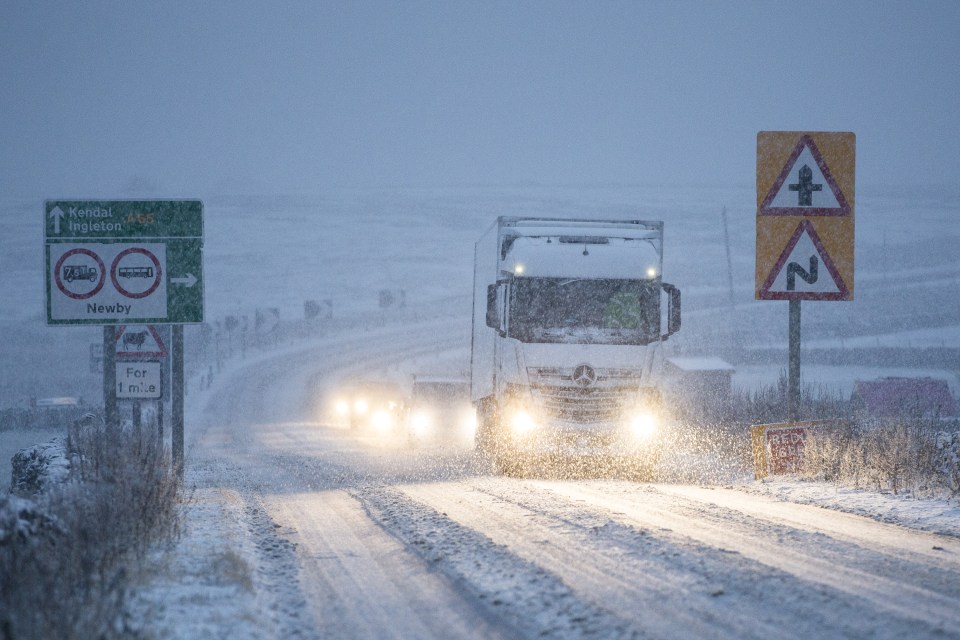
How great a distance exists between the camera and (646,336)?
17.0 meters

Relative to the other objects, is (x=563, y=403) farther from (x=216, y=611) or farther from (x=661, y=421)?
(x=216, y=611)

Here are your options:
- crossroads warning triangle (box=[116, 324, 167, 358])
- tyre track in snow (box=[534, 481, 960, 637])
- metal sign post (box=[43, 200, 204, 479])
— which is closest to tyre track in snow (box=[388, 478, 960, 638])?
tyre track in snow (box=[534, 481, 960, 637])

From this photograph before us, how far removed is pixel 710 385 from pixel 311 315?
49741 millimetres

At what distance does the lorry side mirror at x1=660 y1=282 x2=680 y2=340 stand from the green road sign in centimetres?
734

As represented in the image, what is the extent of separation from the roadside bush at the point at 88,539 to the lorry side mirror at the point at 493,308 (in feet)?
25.2

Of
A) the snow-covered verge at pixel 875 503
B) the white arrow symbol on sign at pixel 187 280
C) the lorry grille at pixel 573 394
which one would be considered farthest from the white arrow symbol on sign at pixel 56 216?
the snow-covered verge at pixel 875 503

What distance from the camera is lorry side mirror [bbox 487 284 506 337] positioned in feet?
57.2

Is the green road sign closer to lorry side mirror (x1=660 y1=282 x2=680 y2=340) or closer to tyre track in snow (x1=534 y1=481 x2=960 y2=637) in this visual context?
tyre track in snow (x1=534 y1=481 x2=960 y2=637)

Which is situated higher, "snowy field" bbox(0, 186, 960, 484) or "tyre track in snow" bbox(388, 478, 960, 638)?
"snowy field" bbox(0, 186, 960, 484)

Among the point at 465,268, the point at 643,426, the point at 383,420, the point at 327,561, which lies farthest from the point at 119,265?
the point at 465,268

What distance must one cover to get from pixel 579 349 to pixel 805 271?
3869 mm

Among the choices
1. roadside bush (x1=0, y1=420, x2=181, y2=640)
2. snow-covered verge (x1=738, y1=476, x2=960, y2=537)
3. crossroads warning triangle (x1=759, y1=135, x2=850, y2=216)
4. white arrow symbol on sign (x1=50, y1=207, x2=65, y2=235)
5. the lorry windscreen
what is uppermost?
crossroads warning triangle (x1=759, y1=135, x2=850, y2=216)

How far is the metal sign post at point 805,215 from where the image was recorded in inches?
566

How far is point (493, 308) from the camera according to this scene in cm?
1755
